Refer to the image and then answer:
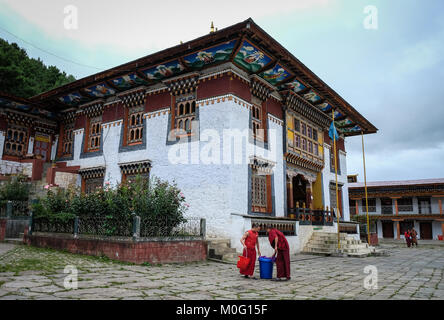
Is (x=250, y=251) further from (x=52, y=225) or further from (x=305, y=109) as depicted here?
(x=305, y=109)

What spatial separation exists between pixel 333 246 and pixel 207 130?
6.65 metres

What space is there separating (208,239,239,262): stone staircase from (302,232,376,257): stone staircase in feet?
14.3

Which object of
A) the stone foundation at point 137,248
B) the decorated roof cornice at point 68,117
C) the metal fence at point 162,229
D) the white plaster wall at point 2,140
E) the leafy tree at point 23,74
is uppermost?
the leafy tree at point 23,74

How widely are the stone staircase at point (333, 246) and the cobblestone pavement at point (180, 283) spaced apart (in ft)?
15.7

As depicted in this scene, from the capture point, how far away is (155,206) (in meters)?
8.54

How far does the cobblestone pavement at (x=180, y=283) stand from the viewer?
15.0 ft

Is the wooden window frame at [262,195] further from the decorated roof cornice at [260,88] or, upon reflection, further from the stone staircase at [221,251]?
the decorated roof cornice at [260,88]

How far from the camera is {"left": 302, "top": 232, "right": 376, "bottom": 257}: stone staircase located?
→ 40.9 ft

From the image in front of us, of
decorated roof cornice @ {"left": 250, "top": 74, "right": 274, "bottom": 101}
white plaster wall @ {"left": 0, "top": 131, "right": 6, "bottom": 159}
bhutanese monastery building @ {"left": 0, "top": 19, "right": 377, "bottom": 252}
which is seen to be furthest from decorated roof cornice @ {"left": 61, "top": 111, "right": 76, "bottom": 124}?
decorated roof cornice @ {"left": 250, "top": 74, "right": 274, "bottom": 101}

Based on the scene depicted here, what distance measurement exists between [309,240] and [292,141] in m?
4.24

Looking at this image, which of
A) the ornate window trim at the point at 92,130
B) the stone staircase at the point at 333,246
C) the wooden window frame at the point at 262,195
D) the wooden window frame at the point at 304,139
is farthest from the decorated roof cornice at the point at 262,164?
the ornate window trim at the point at 92,130

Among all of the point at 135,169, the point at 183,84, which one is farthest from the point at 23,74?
the point at 183,84
